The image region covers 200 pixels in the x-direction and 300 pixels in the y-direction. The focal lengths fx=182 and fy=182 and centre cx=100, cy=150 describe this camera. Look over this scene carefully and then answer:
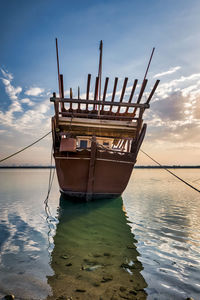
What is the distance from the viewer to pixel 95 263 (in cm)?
398

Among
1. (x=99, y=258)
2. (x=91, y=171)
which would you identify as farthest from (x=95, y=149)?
(x=99, y=258)

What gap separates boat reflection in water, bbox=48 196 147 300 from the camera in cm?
295

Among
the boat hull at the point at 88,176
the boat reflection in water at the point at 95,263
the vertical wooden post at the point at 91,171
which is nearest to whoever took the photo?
the boat reflection in water at the point at 95,263

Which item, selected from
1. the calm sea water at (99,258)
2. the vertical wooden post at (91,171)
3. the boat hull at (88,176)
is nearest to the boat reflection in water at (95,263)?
the calm sea water at (99,258)

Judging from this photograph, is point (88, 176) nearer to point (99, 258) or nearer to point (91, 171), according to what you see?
point (91, 171)

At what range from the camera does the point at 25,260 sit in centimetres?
413

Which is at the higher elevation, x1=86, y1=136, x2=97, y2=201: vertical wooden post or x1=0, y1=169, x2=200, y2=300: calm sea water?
x1=86, y1=136, x2=97, y2=201: vertical wooden post

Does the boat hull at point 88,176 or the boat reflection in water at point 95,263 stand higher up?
the boat hull at point 88,176

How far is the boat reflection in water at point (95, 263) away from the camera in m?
2.95

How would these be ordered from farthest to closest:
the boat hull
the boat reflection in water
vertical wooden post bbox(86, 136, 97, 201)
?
the boat hull → vertical wooden post bbox(86, 136, 97, 201) → the boat reflection in water

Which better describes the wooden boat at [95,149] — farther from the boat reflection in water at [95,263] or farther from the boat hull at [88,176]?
the boat reflection in water at [95,263]

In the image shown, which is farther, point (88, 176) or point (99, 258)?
point (88, 176)

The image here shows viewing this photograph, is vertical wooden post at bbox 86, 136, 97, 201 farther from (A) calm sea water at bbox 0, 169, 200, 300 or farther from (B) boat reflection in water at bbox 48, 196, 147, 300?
(B) boat reflection in water at bbox 48, 196, 147, 300

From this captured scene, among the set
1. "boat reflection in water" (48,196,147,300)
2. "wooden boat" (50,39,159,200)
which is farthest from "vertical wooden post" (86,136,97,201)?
"boat reflection in water" (48,196,147,300)
